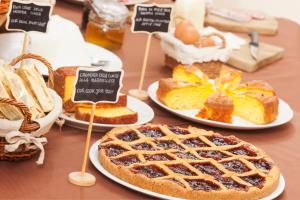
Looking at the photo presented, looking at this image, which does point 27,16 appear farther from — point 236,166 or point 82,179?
point 236,166

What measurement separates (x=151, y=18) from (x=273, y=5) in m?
3.45

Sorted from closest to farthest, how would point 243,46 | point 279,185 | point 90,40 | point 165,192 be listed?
point 165,192 → point 279,185 → point 90,40 → point 243,46

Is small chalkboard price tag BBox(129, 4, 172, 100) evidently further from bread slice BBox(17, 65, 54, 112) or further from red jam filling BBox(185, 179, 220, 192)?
red jam filling BBox(185, 179, 220, 192)

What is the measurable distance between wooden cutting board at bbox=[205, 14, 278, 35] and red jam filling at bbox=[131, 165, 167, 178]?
1740 mm

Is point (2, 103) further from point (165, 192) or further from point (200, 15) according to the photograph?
point (200, 15)

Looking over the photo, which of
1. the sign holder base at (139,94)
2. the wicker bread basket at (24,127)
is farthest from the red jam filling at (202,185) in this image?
the sign holder base at (139,94)

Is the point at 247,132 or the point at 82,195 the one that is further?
the point at 247,132

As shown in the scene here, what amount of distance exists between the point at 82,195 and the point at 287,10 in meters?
4.23

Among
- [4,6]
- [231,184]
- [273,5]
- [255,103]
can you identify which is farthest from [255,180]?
[273,5]

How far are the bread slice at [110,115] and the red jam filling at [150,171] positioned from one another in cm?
30

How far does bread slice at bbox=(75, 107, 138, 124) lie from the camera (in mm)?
1820

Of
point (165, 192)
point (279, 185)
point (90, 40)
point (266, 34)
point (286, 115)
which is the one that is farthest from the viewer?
point (266, 34)

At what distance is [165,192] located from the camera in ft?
4.87

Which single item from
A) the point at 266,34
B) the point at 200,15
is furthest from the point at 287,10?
the point at 200,15
